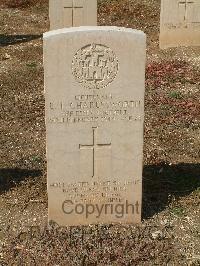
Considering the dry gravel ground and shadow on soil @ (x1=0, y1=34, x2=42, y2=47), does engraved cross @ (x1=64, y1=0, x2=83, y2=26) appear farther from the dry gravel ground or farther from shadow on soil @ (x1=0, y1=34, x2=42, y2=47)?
shadow on soil @ (x1=0, y1=34, x2=42, y2=47)

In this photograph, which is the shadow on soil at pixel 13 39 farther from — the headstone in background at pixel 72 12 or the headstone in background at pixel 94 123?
the headstone in background at pixel 94 123

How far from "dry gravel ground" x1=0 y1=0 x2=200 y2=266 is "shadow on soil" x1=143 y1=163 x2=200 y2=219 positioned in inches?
0.5

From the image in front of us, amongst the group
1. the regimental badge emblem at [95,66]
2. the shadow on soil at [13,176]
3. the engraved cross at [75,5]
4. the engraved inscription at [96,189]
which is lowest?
the shadow on soil at [13,176]

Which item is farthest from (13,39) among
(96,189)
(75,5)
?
(96,189)

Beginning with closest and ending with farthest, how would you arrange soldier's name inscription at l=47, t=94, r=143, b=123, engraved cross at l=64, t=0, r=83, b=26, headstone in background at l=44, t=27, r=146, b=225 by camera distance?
headstone in background at l=44, t=27, r=146, b=225 → soldier's name inscription at l=47, t=94, r=143, b=123 → engraved cross at l=64, t=0, r=83, b=26

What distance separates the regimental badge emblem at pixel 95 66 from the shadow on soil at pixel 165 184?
185 cm

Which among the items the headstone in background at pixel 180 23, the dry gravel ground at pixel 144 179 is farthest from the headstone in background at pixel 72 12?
the headstone in background at pixel 180 23

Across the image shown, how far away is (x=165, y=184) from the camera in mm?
7367

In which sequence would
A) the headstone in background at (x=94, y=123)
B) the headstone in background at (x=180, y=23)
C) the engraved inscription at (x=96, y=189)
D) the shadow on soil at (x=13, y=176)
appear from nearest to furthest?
the headstone in background at (x=94, y=123)
the engraved inscription at (x=96, y=189)
the shadow on soil at (x=13, y=176)
the headstone in background at (x=180, y=23)

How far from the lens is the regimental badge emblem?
5.73m

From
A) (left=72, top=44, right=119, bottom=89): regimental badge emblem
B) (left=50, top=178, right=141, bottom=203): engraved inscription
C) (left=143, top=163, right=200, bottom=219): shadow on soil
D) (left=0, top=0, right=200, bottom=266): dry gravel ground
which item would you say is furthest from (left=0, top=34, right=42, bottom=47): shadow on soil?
(left=72, top=44, right=119, bottom=89): regimental badge emblem

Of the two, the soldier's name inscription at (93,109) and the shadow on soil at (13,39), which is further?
the shadow on soil at (13,39)

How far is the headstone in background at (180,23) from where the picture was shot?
13883mm

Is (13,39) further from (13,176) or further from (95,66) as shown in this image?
(95,66)
